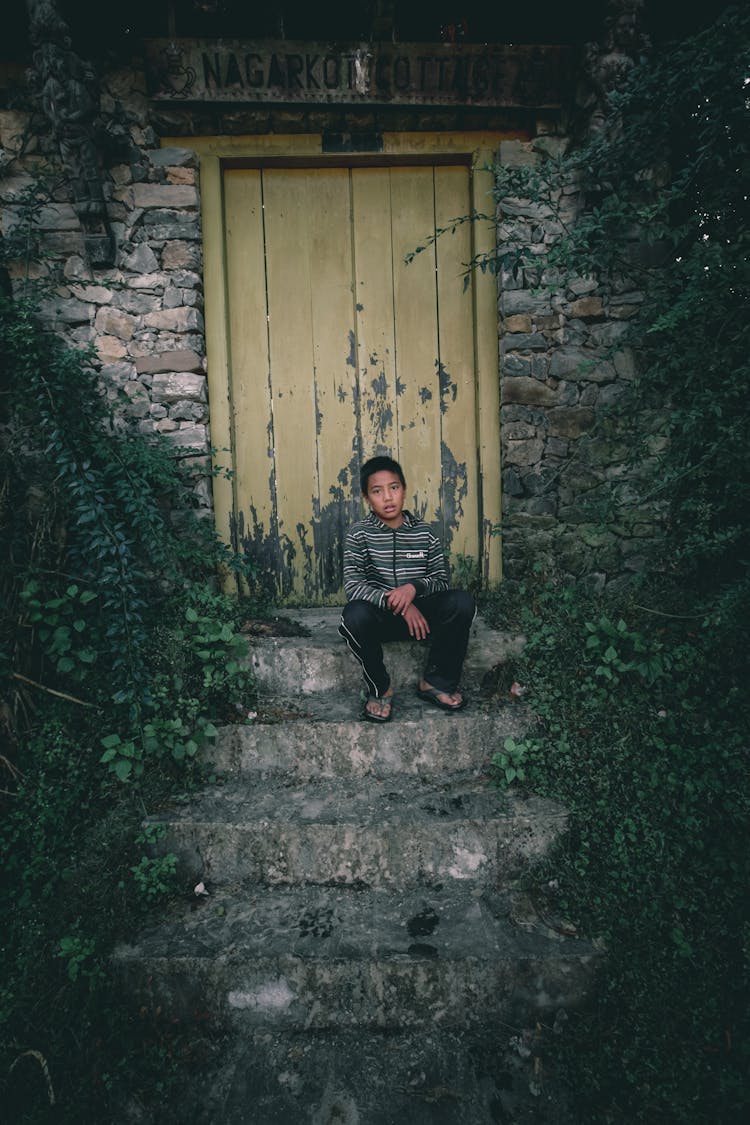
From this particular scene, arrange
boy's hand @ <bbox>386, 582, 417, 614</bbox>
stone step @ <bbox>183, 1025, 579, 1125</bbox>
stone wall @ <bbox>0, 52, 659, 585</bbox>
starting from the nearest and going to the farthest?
1. stone step @ <bbox>183, 1025, 579, 1125</bbox>
2. boy's hand @ <bbox>386, 582, 417, 614</bbox>
3. stone wall @ <bbox>0, 52, 659, 585</bbox>

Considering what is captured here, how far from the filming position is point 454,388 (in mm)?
3695

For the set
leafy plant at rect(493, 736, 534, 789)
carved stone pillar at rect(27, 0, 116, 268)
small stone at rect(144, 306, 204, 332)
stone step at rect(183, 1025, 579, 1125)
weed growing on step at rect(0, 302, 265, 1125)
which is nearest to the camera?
stone step at rect(183, 1025, 579, 1125)

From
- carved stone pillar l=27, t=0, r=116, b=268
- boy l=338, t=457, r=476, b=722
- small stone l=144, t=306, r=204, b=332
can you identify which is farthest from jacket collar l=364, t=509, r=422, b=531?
carved stone pillar l=27, t=0, r=116, b=268

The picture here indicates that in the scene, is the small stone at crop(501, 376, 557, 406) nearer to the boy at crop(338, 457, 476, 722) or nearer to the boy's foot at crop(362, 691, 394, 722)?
the boy at crop(338, 457, 476, 722)

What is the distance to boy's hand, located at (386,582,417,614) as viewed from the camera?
269cm

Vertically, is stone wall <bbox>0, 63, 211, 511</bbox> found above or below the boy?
above

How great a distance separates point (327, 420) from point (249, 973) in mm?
2950

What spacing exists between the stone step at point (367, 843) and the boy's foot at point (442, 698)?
509 millimetres

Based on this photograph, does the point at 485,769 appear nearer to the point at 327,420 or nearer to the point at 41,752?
the point at 41,752

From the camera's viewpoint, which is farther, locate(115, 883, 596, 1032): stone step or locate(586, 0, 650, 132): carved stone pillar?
locate(586, 0, 650, 132): carved stone pillar

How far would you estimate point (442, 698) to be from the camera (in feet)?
8.98

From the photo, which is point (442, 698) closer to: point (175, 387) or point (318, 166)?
point (175, 387)

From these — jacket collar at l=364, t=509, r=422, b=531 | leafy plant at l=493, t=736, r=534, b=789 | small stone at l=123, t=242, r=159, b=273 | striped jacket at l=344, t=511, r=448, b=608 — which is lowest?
leafy plant at l=493, t=736, r=534, b=789

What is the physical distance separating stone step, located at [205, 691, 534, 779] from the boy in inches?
4.4
